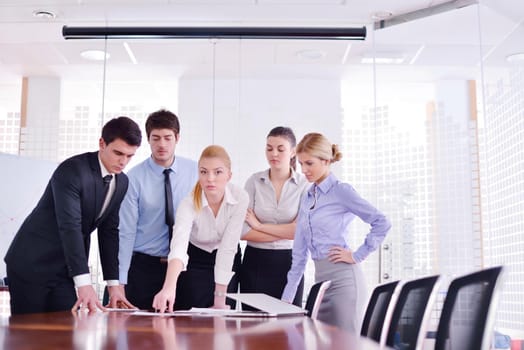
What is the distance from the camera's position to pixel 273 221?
337 cm

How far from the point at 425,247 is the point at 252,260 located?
2.14 meters

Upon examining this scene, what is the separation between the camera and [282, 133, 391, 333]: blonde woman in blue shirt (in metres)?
2.85

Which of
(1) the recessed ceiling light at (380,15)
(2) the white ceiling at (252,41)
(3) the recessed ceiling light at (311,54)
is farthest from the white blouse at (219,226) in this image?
(3) the recessed ceiling light at (311,54)

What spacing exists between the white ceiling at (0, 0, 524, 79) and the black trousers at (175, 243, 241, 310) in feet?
6.97

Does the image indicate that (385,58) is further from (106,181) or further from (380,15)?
(106,181)

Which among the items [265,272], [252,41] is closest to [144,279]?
[265,272]

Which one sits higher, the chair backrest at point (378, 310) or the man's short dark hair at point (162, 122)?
the man's short dark hair at point (162, 122)

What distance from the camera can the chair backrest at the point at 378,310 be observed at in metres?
1.87

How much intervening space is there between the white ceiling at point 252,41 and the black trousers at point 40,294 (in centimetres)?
246

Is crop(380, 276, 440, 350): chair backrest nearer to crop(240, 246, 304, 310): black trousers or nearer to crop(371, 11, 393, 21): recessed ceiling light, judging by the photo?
crop(240, 246, 304, 310): black trousers

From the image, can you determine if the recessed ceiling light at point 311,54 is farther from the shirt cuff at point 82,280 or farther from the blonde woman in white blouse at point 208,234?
the shirt cuff at point 82,280

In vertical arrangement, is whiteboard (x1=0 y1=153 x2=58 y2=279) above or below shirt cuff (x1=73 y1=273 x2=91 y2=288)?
above

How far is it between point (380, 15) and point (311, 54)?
2.27 feet

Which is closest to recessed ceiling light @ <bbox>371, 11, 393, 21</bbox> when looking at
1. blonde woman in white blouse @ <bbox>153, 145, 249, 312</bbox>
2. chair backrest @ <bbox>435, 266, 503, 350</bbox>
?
blonde woman in white blouse @ <bbox>153, 145, 249, 312</bbox>
